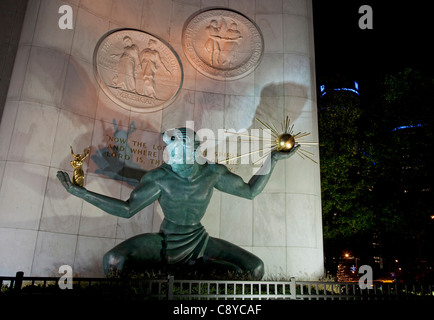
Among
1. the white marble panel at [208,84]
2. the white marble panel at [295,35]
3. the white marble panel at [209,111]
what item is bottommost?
the white marble panel at [209,111]

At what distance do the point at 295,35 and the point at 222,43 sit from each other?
222cm

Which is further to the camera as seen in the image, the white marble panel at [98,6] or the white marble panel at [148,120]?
the white marble panel at [148,120]

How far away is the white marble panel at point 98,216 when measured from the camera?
25.4 ft

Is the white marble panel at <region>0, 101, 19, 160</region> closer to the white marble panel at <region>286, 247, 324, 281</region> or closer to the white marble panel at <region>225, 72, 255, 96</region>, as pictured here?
the white marble panel at <region>225, 72, 255, 96</region>

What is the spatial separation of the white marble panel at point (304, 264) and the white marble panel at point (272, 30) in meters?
5.46

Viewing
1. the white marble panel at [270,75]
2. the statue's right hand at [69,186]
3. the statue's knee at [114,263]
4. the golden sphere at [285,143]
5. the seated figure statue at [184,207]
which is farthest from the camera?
the white marble panel at [270,75]

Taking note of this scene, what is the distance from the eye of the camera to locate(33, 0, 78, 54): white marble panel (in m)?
8.09

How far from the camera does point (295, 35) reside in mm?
10305

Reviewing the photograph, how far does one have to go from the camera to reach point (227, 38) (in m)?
9.76

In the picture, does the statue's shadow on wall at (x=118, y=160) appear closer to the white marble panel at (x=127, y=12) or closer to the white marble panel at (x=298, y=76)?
the white marble panel at (x=127, y=12)

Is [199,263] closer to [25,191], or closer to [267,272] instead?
[267,272]

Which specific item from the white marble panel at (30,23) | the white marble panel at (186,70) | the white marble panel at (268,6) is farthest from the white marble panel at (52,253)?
the white marble panel at (268,6)

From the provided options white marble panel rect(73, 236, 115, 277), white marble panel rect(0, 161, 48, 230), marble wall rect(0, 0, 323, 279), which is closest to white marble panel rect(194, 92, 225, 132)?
marble wall rect(0, 0, 323, 279)
